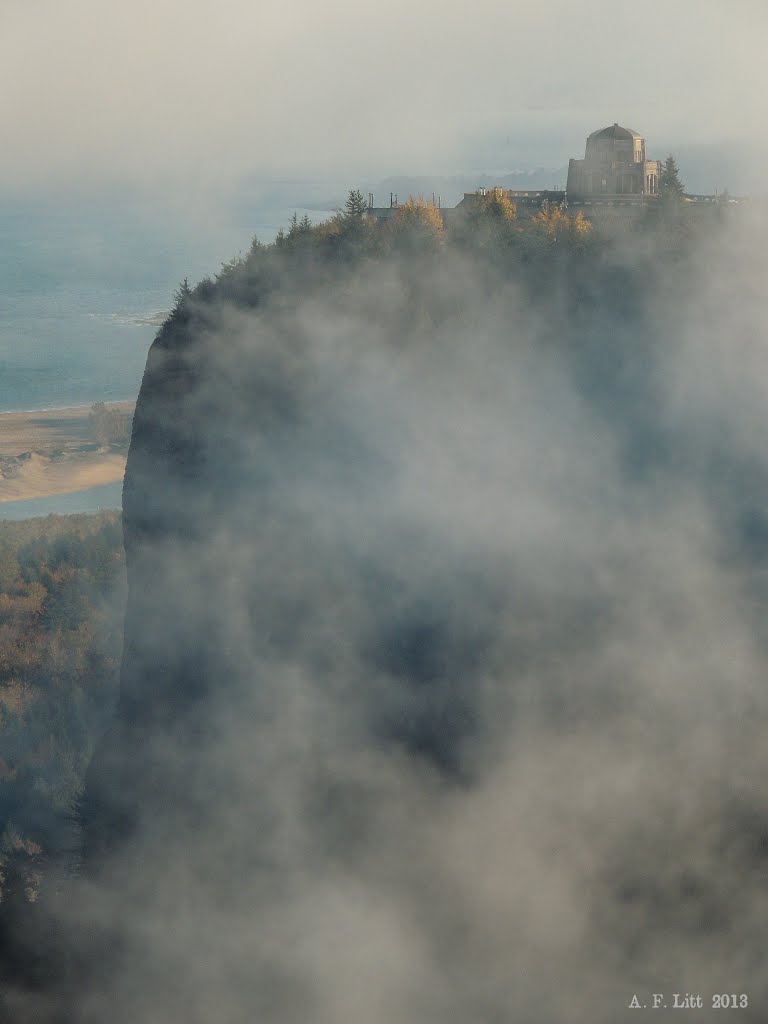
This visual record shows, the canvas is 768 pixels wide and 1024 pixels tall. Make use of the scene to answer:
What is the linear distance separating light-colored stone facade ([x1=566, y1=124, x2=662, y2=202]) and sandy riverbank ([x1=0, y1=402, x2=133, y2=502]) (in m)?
70.7

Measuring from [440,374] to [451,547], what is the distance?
8449mm

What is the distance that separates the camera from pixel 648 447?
44562 millimetres

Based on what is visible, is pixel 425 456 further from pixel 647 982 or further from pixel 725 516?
pixel 647 982

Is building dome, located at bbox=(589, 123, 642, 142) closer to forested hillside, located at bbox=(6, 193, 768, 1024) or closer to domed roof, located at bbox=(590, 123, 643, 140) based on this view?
domed roof, located at bbox=(590, 123, 643, 140)

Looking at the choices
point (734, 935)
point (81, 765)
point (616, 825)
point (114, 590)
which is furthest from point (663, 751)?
point (114, 590)

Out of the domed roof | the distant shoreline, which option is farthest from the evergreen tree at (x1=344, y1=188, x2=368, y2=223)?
the distant shoreline

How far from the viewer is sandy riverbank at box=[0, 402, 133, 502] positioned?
11494 cm

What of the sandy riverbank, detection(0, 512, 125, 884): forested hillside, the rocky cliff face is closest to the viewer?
the rocky cliff face

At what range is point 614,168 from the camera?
60.7 m

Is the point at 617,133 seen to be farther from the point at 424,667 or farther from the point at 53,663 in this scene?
the point at 53,663

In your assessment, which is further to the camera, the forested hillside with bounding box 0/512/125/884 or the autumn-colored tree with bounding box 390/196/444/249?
the forested hillside with bounding box 0/512/125/884

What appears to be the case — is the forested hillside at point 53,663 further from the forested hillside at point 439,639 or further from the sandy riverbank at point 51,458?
the sandy riverbank at point 51,458

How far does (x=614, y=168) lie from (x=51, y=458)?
8002 cm

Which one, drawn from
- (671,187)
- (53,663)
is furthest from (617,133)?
(53,663)
